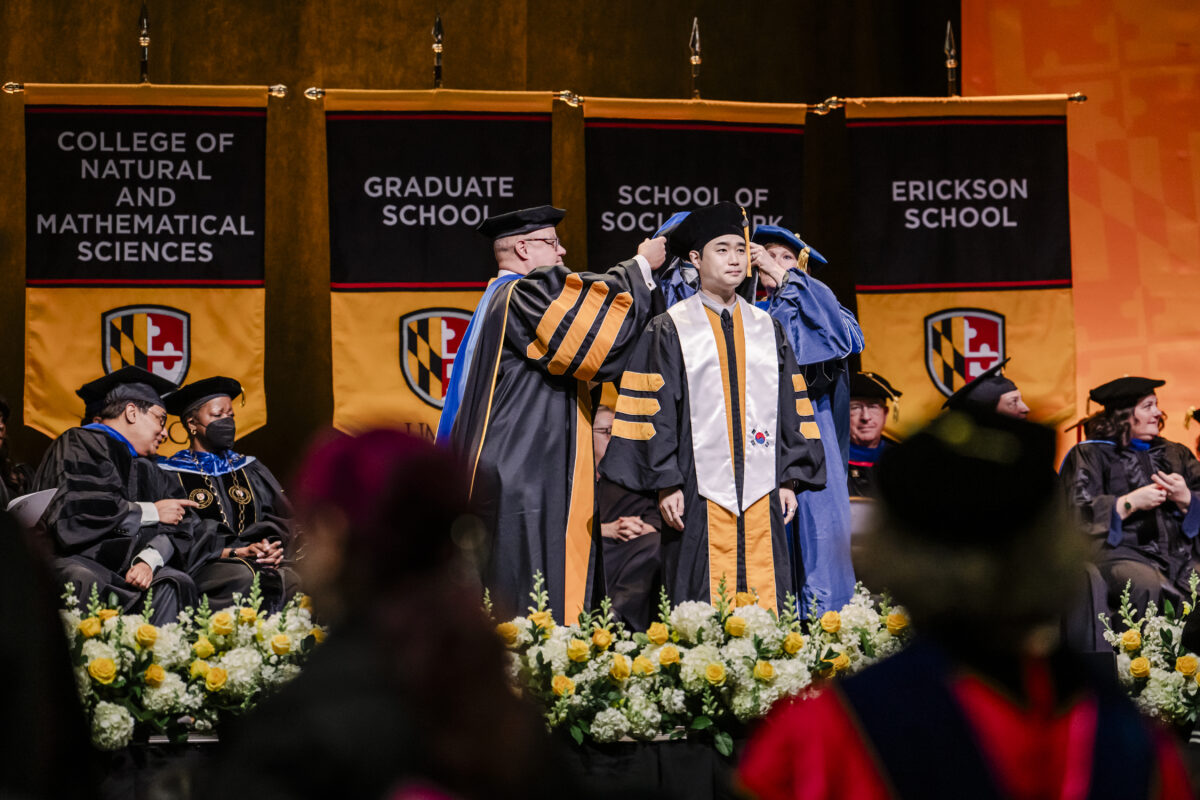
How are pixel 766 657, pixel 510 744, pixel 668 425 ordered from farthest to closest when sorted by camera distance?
pixel 668 425, pixel 766 657, pixel 510 744

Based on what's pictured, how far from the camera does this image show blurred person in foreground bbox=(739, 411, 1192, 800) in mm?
1533

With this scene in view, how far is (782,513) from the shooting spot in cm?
538

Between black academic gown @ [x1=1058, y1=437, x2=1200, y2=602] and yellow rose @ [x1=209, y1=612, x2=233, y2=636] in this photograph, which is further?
black academic gown @ [x1=1058, y1=437, x2=1200, y2=602]

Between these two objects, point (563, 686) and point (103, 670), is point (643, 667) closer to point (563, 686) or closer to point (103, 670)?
point (563, 686)

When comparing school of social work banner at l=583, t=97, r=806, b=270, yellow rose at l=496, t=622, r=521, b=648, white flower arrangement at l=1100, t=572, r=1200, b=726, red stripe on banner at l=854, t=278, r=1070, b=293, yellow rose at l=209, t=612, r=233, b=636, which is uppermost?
school of social work banner at l=583, t=97, r=806, b=270

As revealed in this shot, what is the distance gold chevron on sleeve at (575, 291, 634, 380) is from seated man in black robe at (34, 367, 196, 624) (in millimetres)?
1972

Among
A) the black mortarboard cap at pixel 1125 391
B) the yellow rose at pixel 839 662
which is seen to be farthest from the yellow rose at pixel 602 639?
the black mortarboard cap at pixel 1125 391

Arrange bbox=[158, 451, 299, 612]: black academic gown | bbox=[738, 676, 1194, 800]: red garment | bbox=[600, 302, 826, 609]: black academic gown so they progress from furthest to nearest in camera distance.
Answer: bbox=[158, 451, 299, 612]: black academic gown → bbox=[600, 302, 826, 609]: black academic gown → bbox=[738, 676, 1194, 800]: red garment

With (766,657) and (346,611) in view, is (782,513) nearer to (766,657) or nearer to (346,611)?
(766,657)

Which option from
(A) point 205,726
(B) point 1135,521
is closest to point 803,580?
(B) point 1135,521

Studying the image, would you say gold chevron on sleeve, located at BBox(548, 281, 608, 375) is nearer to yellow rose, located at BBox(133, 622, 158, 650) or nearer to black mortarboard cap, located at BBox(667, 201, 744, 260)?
black mortarboard cap, located at BBox(667, 201, 744, 260)

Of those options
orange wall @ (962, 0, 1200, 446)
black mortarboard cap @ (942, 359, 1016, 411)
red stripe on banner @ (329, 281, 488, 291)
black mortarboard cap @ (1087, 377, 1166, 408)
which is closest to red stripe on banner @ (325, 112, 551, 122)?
red stripe on banner @ (329, 281, 488, 291)

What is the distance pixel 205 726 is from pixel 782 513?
8.57 ft

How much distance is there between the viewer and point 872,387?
7.06 meters
